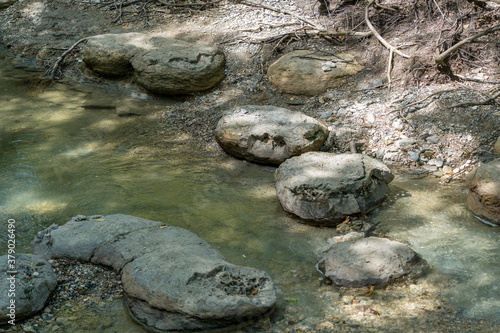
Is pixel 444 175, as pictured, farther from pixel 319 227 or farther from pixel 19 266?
pixel 19 266

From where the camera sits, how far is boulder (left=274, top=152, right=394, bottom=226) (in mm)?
4453

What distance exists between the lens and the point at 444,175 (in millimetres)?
5219

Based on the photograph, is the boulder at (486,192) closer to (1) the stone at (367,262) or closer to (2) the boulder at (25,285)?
(1) the stone at (367,262)

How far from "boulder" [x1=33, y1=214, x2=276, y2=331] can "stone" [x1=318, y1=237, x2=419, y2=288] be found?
62 centimetres

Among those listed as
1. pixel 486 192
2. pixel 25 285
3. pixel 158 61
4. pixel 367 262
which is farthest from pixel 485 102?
pixel 25 285

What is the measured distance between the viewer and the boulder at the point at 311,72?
22.0ft

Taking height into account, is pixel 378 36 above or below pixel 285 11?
below

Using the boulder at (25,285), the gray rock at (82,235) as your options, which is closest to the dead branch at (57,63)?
the gray rock at (82,235)

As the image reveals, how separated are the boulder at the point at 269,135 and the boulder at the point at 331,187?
0.55 meters

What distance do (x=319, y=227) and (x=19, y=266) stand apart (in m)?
2.57

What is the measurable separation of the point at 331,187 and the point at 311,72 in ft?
8.93

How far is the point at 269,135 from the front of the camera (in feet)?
17.9

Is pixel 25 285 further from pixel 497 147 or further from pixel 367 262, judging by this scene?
pixel 497 147

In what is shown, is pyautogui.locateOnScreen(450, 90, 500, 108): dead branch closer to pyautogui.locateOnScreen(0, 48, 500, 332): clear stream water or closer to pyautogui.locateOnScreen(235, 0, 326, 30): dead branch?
pyautogui.locateOnScreen(0, 48, 500, 332): clear stream water
